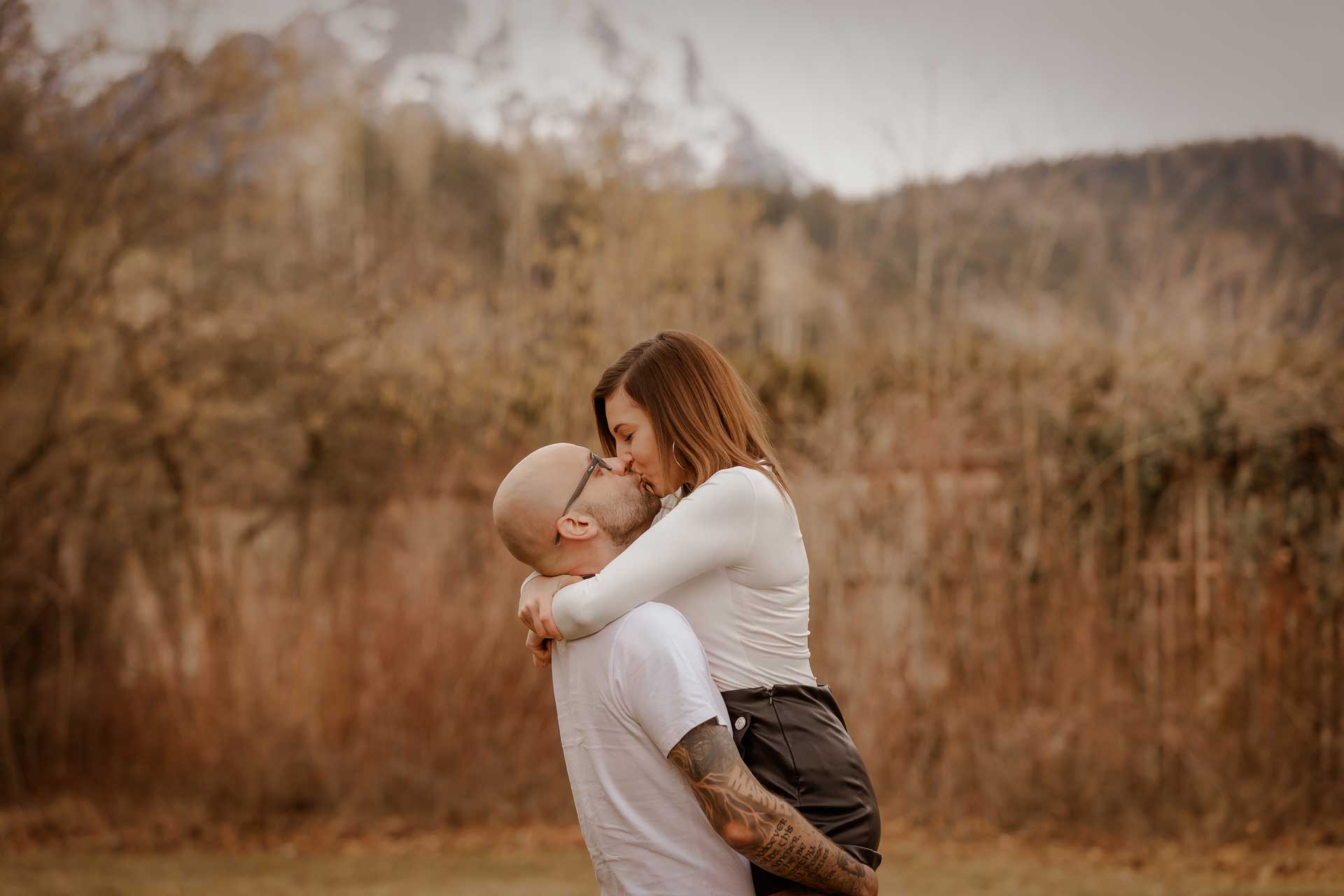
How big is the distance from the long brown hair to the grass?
4813 mm

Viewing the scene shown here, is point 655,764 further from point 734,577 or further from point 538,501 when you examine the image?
point 538,501

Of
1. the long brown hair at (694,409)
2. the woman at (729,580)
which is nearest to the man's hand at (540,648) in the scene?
the woman at (729,580)

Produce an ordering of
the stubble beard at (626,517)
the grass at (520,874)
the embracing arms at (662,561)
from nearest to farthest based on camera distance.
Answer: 1. the embracing arms at (662,561)
2. the stubble beard at (626,517)
3. the grass at (520,874)

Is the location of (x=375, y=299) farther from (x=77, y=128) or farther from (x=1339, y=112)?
(x=1339, y=112)

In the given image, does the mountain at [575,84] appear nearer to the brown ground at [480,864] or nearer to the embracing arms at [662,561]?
the brown ground at [480,864]

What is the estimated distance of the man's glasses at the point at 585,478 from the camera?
6.81 feet

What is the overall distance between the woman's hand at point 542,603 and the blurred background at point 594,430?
5.39m

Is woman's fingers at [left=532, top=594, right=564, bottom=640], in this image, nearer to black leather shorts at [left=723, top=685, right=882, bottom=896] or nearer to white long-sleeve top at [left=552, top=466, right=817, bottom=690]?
white long-sleeve top at [left=552, top=466, right=817, bottom=690]

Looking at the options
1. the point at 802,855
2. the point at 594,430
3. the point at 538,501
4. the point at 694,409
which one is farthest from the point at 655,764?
the point at 594,430

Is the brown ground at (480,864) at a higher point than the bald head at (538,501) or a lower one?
lower

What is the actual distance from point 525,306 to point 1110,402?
4.27 m

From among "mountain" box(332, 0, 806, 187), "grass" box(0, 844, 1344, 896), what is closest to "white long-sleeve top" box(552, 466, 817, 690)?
"grass" box(0, 844, 1344, 896)

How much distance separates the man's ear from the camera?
2.07m

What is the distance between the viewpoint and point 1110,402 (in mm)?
7590
